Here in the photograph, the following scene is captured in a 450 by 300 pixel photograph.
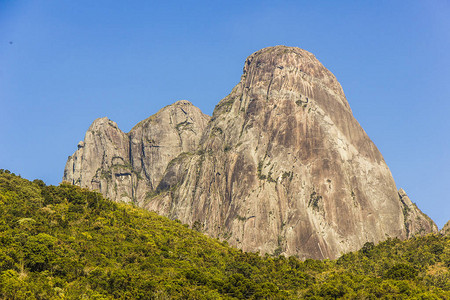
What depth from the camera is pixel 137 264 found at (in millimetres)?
107812

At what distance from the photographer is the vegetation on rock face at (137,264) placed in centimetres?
9100

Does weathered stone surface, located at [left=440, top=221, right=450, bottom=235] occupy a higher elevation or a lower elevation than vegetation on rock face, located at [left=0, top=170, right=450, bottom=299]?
higher

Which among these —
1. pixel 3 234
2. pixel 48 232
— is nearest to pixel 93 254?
A: pixel 48 232

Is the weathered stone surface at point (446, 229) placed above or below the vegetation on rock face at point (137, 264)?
above

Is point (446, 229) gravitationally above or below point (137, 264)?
above

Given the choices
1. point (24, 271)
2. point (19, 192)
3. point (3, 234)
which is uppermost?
point (19, 192)

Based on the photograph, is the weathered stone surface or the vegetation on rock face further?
the weathered stone surface

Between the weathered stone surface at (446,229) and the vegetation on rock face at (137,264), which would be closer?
the vegetation on rock face at (137,264)

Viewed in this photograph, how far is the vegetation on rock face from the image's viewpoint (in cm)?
9100

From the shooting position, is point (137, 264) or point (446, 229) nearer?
point (137, 264)

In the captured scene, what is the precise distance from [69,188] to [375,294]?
3066 inches

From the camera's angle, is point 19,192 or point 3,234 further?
point 19,192

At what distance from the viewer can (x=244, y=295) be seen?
103688 millimetres

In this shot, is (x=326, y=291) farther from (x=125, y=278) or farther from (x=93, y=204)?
(x=93, y=204)
